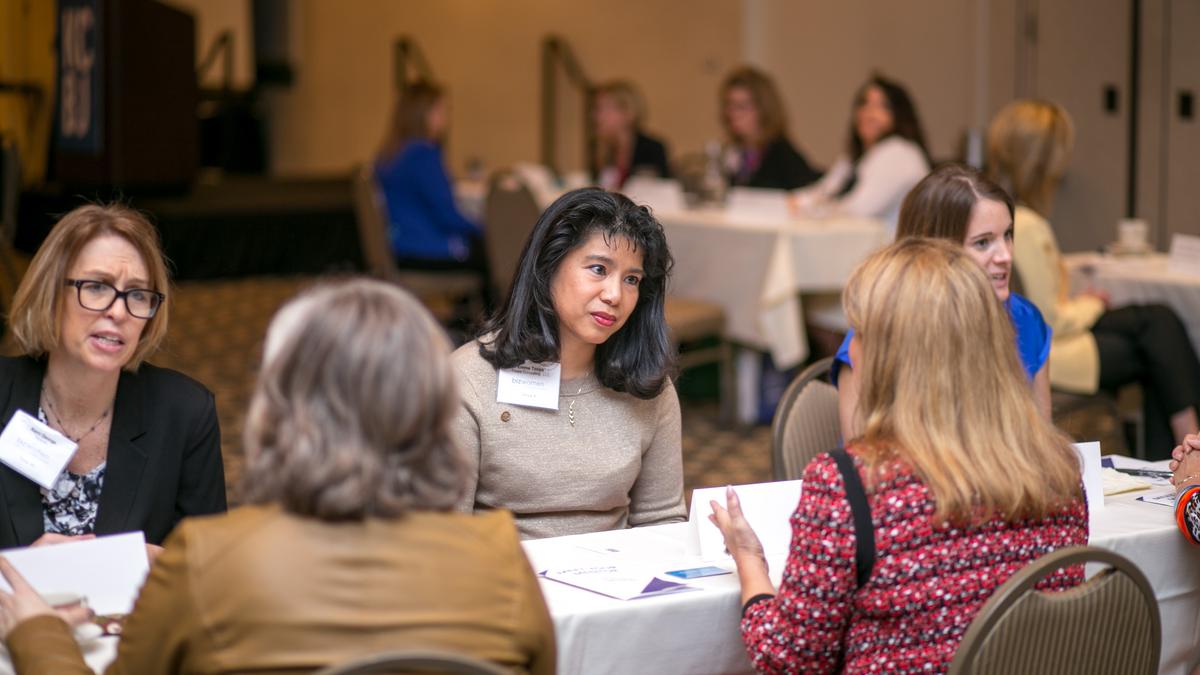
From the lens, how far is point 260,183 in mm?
11922

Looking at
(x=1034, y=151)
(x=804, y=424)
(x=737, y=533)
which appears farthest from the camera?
(x=1034, y=151)

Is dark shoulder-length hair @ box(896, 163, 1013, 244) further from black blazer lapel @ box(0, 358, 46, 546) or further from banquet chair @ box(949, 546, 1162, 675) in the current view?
black blazer lapel @ box(0, 358, 46, 546)

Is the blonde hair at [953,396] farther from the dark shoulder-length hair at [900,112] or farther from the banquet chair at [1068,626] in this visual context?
the dark shoulder-length hair at [900,112]

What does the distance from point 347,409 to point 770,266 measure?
4320 millimetres

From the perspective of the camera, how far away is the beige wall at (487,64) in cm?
1075

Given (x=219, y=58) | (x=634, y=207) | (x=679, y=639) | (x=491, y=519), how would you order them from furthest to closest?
(x=219, y=58), (x=634, y=207), (x=679, y=639), (x=491, y=519)

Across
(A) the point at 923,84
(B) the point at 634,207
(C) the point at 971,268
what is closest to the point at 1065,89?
(A) the point at 923,84

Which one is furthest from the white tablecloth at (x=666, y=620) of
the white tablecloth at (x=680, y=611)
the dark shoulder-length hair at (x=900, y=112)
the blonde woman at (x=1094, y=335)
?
the dark shoulder-length hair at (x=900, y=112)

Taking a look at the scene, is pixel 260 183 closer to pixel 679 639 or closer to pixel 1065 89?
pixel 1065 89

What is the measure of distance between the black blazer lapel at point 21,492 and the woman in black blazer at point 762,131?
5.12m

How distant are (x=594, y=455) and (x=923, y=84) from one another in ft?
23.0

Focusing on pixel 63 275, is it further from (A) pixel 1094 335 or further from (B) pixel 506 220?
(B) pixel 506 220

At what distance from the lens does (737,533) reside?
1.97 m

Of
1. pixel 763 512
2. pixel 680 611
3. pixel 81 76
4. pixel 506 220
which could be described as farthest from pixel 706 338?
pixel 680 611
